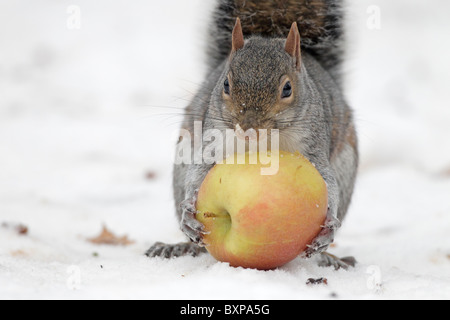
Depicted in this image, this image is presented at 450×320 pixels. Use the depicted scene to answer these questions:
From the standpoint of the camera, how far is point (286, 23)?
248 centimetres

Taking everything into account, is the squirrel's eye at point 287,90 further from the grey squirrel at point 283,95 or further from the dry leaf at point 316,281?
the dry leaf at point 316,281

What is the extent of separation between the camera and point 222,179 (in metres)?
1.59

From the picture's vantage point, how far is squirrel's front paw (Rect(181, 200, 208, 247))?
5.53 ft

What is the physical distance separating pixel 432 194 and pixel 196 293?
2.37 m

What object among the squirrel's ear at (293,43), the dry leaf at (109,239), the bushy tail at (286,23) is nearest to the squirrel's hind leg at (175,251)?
the dry leaf at (109,239)

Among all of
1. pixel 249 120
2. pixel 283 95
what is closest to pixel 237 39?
pixel 283 95

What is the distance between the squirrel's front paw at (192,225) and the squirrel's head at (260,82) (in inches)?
10.4

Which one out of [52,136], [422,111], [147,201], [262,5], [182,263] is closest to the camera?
[182,263]

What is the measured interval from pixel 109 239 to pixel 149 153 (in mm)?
1545

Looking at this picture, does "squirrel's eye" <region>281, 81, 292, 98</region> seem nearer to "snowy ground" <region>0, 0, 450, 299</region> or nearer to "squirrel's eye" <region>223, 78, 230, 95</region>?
"squirrel's eye" <region>223, 78, 230, 95</region>

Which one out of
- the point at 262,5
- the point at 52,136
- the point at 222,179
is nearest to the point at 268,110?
the point at 222,179

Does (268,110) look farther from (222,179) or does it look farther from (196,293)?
(196,293)

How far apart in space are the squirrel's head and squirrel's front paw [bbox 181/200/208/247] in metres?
0.26

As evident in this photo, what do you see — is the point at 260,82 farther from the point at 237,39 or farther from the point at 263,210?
the point at 263,210
